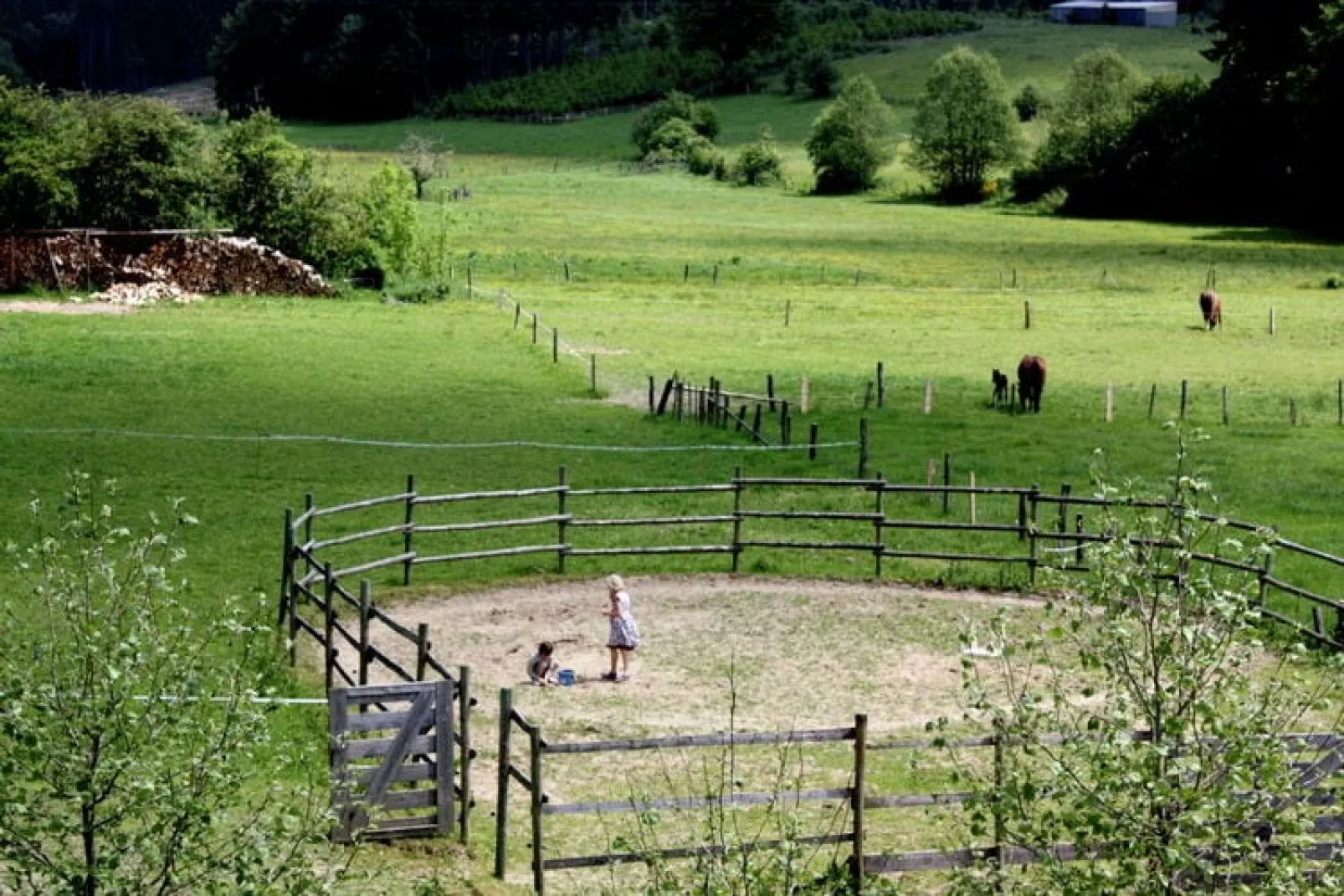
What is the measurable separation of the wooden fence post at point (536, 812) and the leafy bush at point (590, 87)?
465 feet

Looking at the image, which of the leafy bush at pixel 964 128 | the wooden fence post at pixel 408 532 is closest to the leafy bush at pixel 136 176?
the wooden fence post at pixel 408 532

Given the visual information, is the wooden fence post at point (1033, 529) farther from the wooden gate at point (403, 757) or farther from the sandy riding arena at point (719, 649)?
the wooden gate at point (403, 757)

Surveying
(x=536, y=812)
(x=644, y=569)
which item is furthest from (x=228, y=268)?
(x=536, y=812)

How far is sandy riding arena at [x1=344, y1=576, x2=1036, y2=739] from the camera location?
23.3m

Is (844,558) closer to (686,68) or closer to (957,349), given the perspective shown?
(957,349)

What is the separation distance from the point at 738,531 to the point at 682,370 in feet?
62.8

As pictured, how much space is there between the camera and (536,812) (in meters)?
17.1

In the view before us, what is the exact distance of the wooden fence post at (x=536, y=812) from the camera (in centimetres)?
1694

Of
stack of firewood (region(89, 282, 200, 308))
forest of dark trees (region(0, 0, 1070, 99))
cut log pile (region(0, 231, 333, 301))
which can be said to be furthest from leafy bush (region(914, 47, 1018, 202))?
stack of firewood (region(89, 282, 200, 308))

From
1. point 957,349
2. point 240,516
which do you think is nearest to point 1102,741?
point 240,516

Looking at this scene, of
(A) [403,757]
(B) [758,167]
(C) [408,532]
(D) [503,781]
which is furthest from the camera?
(B) [758,167]

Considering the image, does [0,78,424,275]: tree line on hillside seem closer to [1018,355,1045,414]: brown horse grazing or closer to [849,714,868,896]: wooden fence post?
[1018,355,1045,414]: brown horse grazing

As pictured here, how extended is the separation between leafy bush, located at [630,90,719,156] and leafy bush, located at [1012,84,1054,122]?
1920cm

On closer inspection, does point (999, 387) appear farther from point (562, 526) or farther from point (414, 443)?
point (562, 526)
